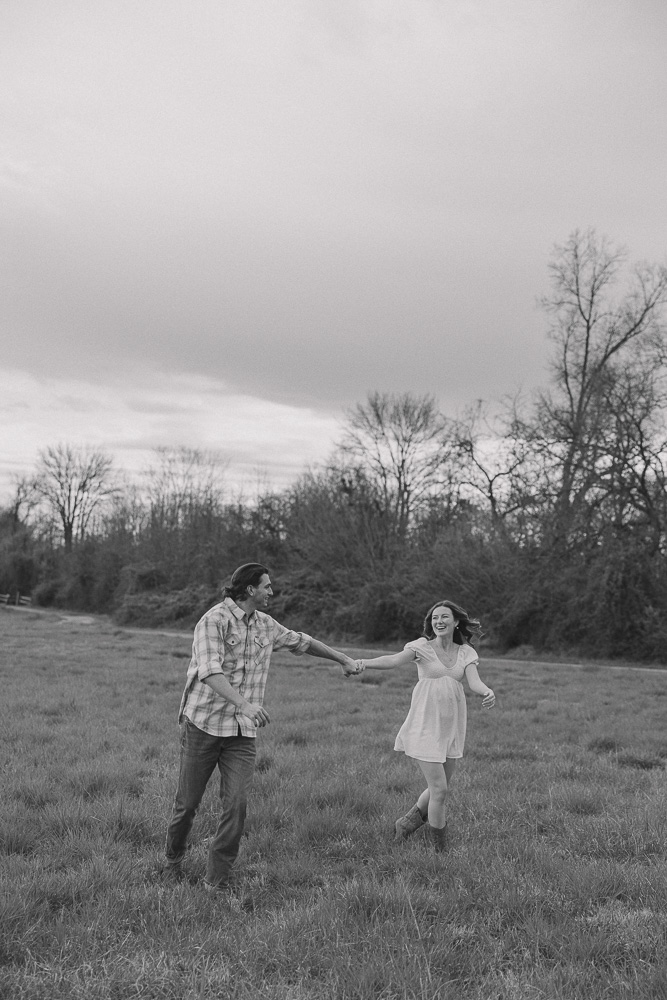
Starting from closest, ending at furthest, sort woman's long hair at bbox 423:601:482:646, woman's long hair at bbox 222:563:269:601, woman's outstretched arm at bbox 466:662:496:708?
woman's long hair at bbox 222:563:269:601 → woman's outstretched arm at bbox 466:662:496:708 → woman's long hair at bbox 423:601:482:646

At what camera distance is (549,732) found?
35.9 ft

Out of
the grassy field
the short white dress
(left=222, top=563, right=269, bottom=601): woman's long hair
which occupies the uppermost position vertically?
(left=222, top=563, right=269, bottom=601): woman's long hair

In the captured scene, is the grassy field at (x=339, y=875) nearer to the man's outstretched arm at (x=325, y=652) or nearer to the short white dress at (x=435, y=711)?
the short white dress at (x=435, y=711)

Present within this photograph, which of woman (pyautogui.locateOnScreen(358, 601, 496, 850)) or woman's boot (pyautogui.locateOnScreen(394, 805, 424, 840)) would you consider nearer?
woman (pyautogui.locateOnScreen(358, 601, 496, 850))

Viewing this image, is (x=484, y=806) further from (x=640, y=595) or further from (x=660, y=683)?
(x=640, y=595)

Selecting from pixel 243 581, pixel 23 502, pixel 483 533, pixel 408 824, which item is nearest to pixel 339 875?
pixel 408 824

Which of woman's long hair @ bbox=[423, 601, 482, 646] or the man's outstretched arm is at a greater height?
woman's long hair @ bbox=[423, 601, 482, 646]

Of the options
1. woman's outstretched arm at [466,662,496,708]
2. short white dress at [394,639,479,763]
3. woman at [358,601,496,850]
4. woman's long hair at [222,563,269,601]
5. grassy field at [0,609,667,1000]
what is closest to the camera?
grassy field at [0,609,667,1000]

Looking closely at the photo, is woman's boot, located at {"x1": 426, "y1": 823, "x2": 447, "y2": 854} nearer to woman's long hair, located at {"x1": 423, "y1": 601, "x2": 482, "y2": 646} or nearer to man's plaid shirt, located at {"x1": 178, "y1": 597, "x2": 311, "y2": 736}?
woman's long hair, located at {"x1": 423, "y1": 601, "x2": 482, "y2": 646}

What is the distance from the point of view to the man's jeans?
17.0 feet

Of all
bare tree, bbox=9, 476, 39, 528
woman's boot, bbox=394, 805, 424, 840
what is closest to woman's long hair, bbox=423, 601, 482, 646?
woman's boot, bbox=394, 805, 424, 840

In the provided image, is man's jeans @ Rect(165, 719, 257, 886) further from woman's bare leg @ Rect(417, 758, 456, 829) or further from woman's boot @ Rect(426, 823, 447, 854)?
woman's boot @ Rect(426, 823, 447, 854)

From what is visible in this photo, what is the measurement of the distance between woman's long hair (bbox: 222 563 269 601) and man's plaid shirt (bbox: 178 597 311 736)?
10 centimetres

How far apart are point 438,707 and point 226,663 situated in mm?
1732
